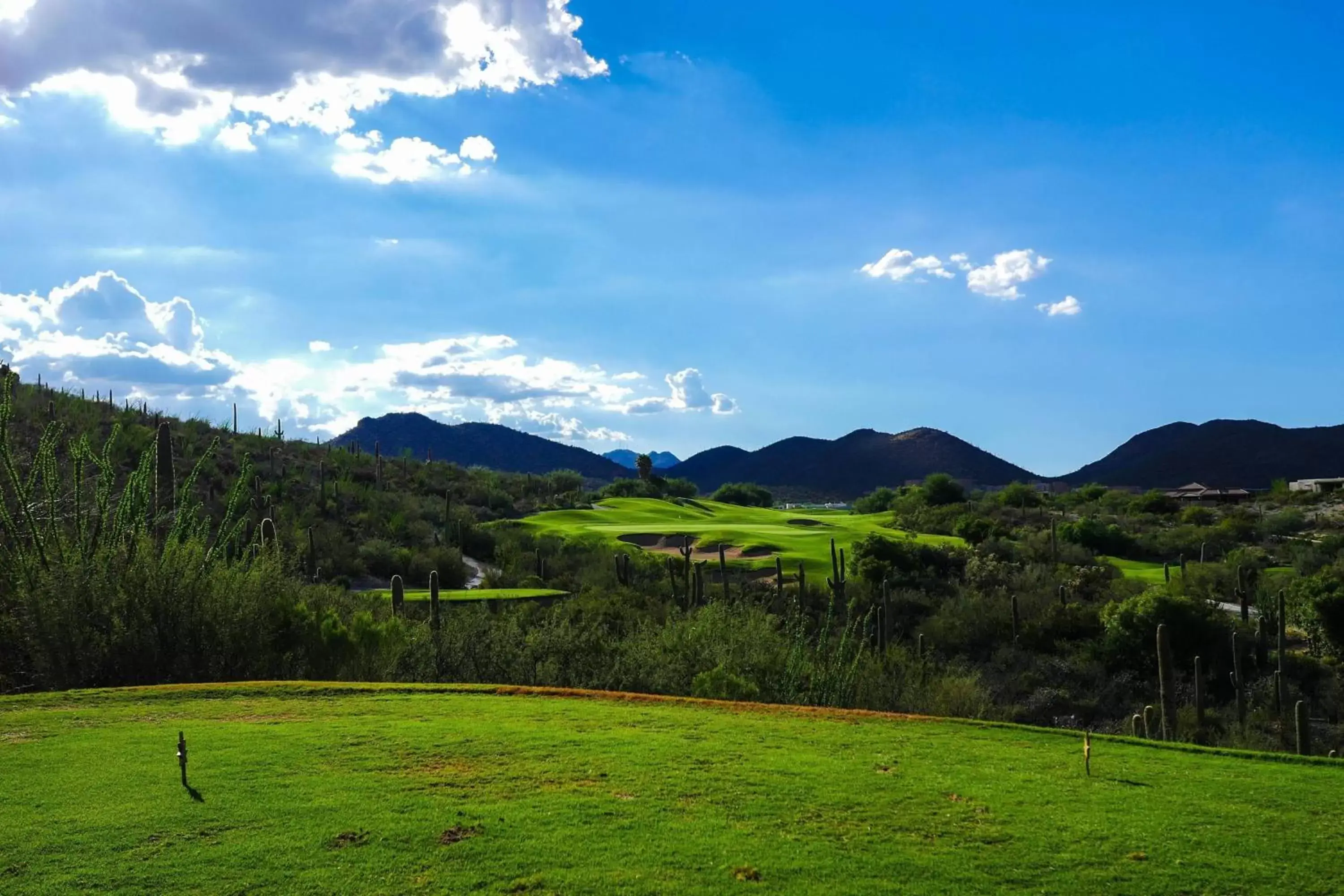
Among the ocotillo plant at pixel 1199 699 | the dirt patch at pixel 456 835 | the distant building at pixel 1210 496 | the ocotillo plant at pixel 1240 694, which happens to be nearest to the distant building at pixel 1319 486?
the distant building at pixel 1210 496

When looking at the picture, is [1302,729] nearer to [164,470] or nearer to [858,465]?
[164,470]

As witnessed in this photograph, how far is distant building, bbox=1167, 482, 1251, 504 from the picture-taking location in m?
83.8

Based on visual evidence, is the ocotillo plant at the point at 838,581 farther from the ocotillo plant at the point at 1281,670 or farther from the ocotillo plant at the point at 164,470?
the ocotillo plant at the point at 164,470

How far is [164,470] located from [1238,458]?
12505 centimetres

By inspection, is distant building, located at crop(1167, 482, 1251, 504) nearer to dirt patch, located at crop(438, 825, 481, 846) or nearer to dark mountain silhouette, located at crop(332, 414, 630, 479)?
dark mountain silhouette, located at crop(332, 414, 630, 479)

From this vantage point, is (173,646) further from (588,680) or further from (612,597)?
(612,597)

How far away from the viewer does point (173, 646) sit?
595 inches

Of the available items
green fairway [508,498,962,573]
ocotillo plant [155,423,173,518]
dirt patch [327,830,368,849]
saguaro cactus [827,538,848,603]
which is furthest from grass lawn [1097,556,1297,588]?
dirt patch [327,830,368,849]

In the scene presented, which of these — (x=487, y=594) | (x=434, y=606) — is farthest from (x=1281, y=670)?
(x=487, y=594)

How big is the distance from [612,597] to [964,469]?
4927 inches

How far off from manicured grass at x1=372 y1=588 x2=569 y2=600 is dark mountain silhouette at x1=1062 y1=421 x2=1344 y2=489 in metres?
96.3

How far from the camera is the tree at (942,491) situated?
2977 inches

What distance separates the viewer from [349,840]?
661 centimetres

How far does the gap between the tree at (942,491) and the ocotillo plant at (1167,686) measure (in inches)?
2317
